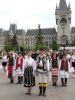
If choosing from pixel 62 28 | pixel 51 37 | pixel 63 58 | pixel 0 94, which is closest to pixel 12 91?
pixel 0 94

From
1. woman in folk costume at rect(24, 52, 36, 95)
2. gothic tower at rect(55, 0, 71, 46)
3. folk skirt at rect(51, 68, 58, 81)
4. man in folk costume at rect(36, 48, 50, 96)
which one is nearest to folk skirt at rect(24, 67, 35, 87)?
woman in folk costume at rect(24, 52, 36, 95)

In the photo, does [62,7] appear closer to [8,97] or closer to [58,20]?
[58,20]

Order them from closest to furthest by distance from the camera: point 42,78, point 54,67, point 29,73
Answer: point 42,78
point 29,73
point 54,67

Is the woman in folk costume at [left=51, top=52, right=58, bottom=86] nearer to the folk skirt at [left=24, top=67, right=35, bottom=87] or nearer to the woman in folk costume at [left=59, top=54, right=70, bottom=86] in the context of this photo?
the woman in folk costume at [left=59, top=54, right=70, bottom=86]

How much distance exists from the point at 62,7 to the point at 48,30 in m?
24.5

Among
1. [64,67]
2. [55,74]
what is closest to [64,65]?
[64,67]

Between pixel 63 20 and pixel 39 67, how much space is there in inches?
5452

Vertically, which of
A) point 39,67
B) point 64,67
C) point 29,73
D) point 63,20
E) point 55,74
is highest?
point 63,20

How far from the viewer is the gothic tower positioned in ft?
488

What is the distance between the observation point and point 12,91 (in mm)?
13922

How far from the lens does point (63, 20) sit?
150 metres

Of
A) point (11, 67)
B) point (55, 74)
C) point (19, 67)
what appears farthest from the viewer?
point (11, 67)

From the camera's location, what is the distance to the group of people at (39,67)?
12.8 m

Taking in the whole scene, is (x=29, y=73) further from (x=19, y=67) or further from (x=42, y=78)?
(x=19, y=67)
